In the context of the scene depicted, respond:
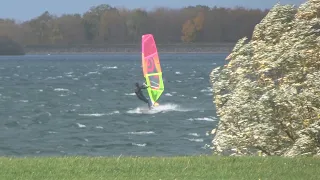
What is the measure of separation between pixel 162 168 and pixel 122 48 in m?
139

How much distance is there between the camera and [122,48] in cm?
15050

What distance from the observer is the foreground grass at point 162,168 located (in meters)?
11.3

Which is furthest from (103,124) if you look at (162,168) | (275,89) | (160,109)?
(162,168)

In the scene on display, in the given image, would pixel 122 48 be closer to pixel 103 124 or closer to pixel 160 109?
pixel 160 109

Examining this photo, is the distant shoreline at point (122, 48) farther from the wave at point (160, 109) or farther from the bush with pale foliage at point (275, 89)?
the bush with pale foliage at point (275, 89)

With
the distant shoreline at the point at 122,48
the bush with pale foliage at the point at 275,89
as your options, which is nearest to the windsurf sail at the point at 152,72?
the bush with pale foliage at the point at 275,89

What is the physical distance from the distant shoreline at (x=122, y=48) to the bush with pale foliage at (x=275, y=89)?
11226 centimetres

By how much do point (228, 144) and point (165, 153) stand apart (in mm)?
8580

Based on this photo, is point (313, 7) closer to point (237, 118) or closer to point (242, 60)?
point (242, 60)

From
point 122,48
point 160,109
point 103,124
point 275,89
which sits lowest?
point 122,48

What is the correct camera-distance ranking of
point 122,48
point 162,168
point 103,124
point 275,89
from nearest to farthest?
1. point 162,168
2. point 275,89
3. point 103,124
4. point 122,48

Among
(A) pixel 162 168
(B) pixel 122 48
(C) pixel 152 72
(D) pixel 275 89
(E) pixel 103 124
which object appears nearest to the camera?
(A) pixel 162 168

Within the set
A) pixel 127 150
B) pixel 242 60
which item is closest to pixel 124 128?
pixel 127 150

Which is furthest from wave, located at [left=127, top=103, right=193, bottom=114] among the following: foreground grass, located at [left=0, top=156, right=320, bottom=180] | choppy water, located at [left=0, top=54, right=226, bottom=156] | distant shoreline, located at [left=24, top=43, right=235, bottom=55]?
distant shoreline, located at [left=24, top=43, right=235, bottom=55]
